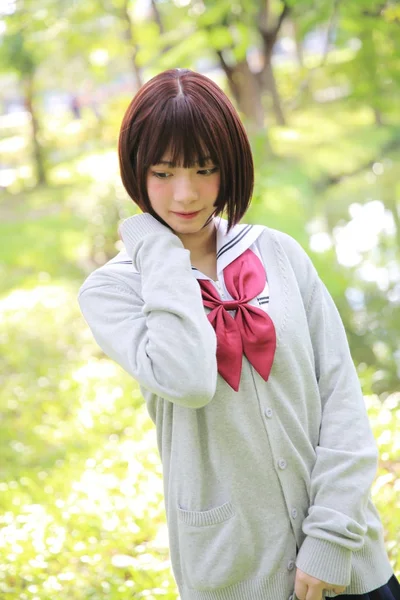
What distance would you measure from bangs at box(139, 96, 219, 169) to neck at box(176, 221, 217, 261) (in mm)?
218

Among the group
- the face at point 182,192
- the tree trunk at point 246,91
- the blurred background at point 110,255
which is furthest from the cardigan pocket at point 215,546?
the tree trunk at point 246,91

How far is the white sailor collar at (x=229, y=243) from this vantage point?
1657 millimetres

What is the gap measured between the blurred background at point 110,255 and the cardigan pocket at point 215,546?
118cm

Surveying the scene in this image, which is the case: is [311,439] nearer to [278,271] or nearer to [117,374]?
[278,271]

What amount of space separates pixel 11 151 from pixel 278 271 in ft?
66.9

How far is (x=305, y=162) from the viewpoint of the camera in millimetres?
13727

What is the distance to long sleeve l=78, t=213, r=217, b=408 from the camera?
1.44 meters

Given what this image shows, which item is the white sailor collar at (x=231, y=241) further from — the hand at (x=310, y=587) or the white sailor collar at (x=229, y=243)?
the hand at (x=310, y=587)

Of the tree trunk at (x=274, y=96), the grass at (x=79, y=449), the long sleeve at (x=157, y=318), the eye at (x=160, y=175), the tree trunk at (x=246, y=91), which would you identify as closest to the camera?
the long sleeve at (x=157, y=318)

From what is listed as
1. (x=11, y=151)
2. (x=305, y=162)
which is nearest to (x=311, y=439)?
(x=305, y=162)

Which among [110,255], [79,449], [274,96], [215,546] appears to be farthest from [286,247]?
[274,96]

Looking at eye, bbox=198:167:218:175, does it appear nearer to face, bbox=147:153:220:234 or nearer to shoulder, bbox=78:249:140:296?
face, bbox=147:153:220:234

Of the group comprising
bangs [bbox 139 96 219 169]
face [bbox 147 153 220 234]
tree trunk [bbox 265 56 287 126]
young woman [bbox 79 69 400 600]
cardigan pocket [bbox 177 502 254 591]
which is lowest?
cardigan pocket [bbox 177 502 254 591]

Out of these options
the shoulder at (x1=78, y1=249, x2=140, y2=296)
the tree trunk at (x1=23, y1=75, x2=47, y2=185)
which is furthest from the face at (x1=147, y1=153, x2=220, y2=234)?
the tree trunk at (x1=23, y1=75, x2=47, y2=185)
